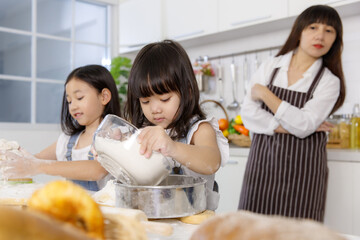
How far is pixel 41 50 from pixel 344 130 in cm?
249

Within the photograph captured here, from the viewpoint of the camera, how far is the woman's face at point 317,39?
1625mm

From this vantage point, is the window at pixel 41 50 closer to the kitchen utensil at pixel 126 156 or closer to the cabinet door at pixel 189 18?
the cabinet door at pixel 189 18

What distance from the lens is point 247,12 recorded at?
2.45 meters

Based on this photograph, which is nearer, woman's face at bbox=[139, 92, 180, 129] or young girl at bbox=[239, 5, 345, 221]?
woman's face at bbox=[139, 92, 180, 129]

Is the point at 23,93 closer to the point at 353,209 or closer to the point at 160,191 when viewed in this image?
the point at 353,209

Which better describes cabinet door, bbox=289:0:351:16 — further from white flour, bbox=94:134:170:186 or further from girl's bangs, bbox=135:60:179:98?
white flour, bbox=94:134:170:186

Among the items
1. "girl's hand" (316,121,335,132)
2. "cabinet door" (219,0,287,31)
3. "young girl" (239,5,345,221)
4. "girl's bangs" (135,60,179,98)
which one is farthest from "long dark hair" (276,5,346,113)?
"girl's bangs" (135,60,179,98)

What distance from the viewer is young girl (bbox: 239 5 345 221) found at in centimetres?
163

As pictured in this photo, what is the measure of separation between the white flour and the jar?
1.68 meters

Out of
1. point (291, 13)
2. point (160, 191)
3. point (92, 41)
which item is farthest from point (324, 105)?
point (92, 41)

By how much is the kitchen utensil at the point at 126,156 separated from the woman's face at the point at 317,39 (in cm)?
121

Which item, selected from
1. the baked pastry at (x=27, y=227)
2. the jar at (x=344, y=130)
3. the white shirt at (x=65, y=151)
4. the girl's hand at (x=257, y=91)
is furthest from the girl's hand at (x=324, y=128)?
the baked pastry at (x=27, y=227)

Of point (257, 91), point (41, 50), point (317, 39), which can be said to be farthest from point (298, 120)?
point (41, 50)

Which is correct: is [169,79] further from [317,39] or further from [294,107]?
[317,39]
